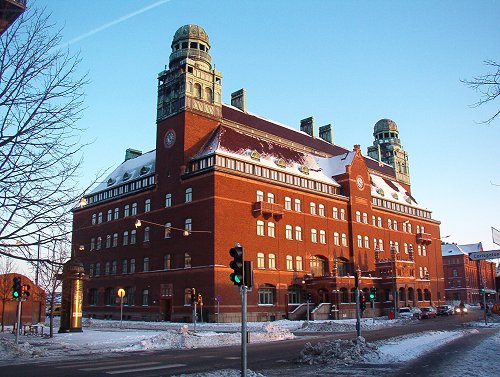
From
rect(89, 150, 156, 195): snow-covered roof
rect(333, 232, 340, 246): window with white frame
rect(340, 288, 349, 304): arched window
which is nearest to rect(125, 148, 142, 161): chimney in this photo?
rect(89, 150, 156, 195): snow-covered roof

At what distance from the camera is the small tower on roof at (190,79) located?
6159 centimetres

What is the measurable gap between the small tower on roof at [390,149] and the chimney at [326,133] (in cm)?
1447

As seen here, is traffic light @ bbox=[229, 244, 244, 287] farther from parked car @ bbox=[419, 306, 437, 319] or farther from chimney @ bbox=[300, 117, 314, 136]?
chimney @ bbox=[300, 117, 314, 136]

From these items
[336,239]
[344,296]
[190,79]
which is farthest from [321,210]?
[190,79]

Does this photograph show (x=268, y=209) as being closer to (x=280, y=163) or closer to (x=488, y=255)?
(x=280, y=163)

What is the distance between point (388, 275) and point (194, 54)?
3994 centimetres

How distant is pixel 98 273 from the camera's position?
7150 cm

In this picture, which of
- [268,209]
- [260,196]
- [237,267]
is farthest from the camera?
[260,196]

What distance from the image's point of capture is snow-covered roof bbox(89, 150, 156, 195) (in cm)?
6750

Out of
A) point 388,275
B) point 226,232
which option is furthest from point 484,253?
point 388,275

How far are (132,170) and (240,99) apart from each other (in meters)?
18.6

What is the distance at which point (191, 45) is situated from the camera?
6525 cm

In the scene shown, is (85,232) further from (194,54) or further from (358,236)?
(358,236)

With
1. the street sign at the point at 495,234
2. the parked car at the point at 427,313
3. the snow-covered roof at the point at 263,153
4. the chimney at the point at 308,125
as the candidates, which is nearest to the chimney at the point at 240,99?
the snow-covered roof at the point at 263,153
